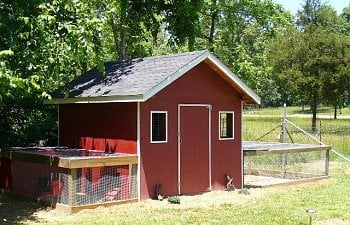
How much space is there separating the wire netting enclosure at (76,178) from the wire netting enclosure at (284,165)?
5085 mm

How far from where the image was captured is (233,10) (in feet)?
88.9

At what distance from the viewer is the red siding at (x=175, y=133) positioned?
546 inches

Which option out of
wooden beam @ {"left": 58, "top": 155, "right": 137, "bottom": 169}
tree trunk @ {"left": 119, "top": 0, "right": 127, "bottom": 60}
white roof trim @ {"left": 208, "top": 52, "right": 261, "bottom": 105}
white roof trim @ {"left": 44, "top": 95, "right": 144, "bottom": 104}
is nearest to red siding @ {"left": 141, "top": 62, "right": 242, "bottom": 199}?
white roof trim @ {"left": 208, "top": 52, "right": 261, "bottom": 105}

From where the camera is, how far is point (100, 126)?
14.9m

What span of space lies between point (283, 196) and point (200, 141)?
8.76 ft

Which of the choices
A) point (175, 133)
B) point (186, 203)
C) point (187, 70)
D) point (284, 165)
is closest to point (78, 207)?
point (186, 203)

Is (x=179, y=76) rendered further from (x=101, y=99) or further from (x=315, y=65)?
(x=315, y=65)

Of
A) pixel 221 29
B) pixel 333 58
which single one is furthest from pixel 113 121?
pixel 333 58

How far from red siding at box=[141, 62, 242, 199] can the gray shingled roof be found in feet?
1.55

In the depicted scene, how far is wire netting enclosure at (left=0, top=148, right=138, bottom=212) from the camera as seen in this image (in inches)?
483

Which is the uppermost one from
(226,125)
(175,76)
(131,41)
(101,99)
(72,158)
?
(131,41)

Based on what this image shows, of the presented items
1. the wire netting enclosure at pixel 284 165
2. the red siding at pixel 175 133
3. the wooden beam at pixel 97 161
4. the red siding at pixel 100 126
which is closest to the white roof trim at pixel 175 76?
the red siding at pixel 175 133

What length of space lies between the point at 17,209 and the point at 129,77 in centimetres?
453

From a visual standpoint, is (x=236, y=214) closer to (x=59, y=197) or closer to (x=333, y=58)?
(x=59, y=197)
